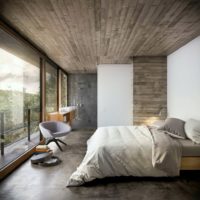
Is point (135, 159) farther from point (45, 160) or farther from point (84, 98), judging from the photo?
point (84, 98)

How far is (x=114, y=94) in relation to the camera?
22.8ft

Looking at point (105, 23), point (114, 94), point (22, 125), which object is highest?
point (105, 23)

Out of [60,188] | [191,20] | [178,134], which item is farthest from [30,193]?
[191,20]

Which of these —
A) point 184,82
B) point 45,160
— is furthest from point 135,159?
point 184,82

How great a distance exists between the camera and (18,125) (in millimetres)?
4434

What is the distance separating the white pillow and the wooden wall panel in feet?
6.65

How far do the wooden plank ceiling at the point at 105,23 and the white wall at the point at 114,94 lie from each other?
180 centimetres

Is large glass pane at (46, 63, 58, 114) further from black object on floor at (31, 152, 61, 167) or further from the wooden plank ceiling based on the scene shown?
black object on floor at (31, 152, 61, 167)

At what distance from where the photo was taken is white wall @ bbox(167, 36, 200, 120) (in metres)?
4.14

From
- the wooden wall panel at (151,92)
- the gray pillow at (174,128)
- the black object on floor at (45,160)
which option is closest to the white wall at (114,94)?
the wooden wall panel at (151,92)

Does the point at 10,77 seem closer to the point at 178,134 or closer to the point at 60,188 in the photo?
the point at 60,188

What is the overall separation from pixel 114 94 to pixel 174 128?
3443mm

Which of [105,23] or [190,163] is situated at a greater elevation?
[105,23]

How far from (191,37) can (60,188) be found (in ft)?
13.1
